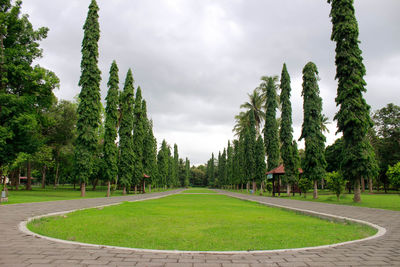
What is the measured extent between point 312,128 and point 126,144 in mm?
22406

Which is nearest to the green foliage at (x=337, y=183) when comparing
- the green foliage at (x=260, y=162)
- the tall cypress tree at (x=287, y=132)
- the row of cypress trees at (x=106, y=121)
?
the tall cypress tree at (x=287, y=132)

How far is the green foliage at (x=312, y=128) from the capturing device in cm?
2547

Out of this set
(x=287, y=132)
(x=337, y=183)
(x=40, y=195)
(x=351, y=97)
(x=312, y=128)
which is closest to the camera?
(x=351, y=97)

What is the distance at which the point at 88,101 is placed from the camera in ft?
83.1

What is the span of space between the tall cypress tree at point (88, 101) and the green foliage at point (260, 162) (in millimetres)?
22470

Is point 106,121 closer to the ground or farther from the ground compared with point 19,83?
closer to the ground

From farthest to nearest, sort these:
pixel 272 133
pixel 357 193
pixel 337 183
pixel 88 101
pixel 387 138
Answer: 1. pixel 387 138
2. pixel 272 133
3. pixel 88 101
4. pixel 337 183
5. pixel 357 193

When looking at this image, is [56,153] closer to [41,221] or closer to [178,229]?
[41,221]

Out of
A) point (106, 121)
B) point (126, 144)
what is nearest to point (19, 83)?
point (106, 121)

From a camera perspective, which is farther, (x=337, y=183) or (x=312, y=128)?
(x=312, y=128)

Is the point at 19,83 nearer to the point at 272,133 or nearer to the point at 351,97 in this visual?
the point at 351,97

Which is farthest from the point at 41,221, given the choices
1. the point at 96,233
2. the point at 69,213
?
the point at 96,233

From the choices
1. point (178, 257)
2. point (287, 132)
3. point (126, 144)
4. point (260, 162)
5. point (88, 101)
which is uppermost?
point (88, 101)

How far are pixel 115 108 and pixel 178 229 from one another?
25344 millimetres
